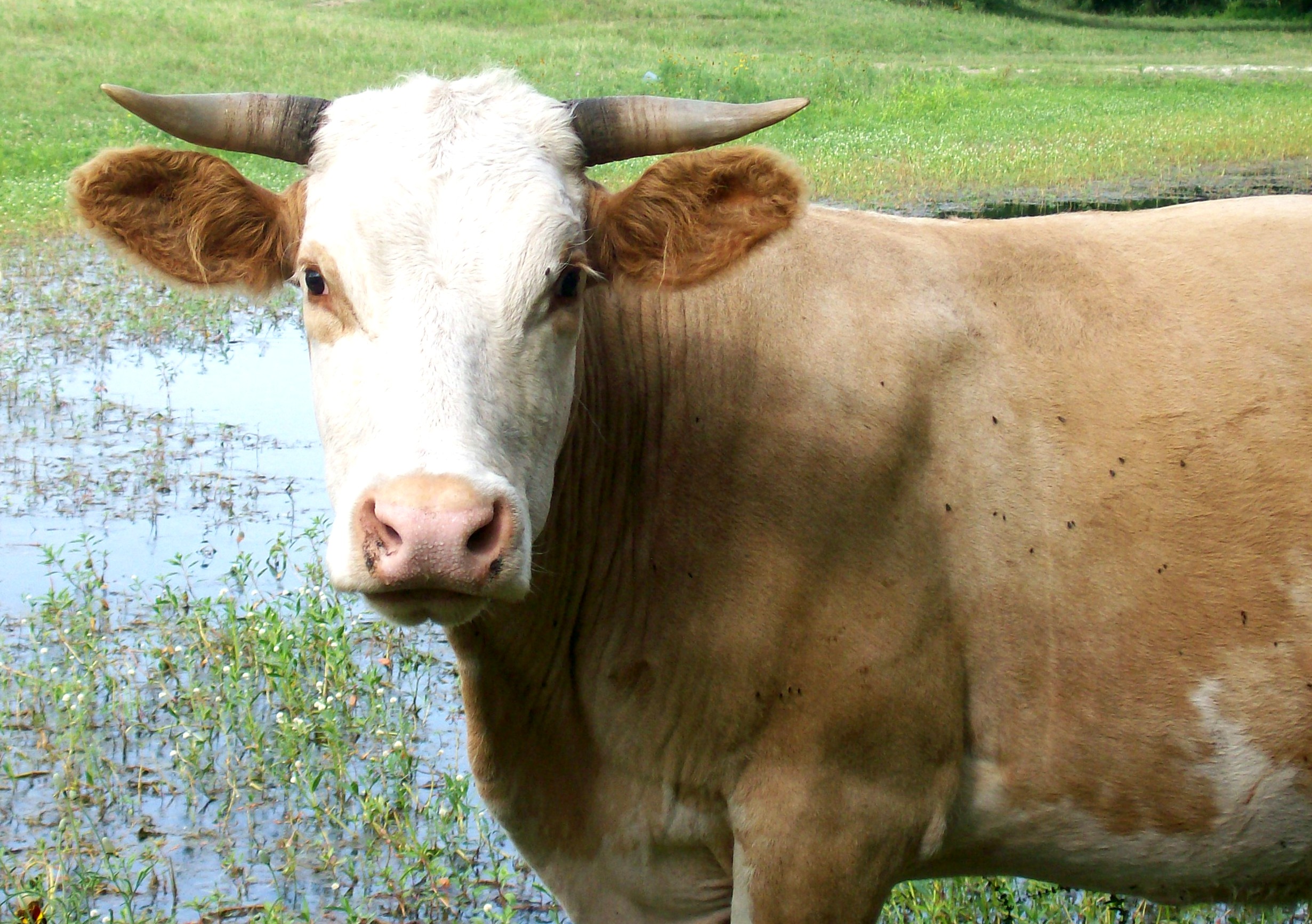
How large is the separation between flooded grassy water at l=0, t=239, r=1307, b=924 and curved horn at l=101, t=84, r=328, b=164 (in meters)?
2.17

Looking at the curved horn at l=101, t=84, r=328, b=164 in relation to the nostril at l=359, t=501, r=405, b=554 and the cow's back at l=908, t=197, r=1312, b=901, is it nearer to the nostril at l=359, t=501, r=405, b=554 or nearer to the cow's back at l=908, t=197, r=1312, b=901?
the nostril at l=359, t=501, r=405, b=554

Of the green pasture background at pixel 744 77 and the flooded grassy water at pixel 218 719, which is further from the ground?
the flooded grassy water at pixel 218 719

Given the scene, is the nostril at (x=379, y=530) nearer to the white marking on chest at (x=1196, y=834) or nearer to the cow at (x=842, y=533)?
the cow at (x=842, y=533)

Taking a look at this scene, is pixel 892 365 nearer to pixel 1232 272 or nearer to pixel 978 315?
pixel 978 315

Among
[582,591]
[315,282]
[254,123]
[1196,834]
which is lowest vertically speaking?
[1196,834]

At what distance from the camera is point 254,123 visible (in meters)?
3.08

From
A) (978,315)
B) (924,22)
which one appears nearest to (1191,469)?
(978,315)

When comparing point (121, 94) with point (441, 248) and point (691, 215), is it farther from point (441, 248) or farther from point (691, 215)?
point (691, 215)

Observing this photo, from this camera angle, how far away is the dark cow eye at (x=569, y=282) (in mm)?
2882

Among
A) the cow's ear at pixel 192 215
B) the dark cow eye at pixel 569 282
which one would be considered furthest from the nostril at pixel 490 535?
the cow's ear at pixel 192 215

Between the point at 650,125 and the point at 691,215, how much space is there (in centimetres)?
24

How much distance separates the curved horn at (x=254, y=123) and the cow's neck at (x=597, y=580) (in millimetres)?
825

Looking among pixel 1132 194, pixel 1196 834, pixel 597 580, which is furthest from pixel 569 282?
pixel 1132 194

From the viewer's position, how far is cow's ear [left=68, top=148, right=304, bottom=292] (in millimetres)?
3037
